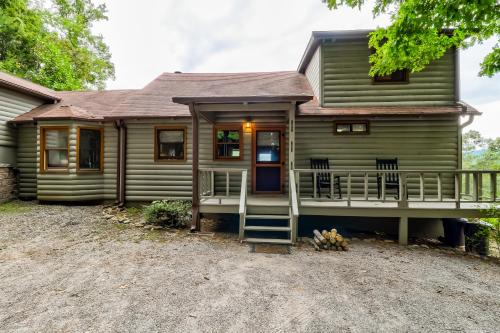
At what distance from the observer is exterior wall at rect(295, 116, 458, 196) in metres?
7.16

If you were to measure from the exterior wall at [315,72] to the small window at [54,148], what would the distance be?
28.4ft

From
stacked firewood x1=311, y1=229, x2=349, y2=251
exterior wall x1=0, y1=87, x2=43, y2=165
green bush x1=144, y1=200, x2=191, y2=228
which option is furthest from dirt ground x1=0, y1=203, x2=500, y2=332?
exterior wall x1=0, y1=87, x2=43, y2=165

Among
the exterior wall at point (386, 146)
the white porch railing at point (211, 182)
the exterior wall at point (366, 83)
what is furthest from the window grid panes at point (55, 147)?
the exterior wall at point (366, 83)

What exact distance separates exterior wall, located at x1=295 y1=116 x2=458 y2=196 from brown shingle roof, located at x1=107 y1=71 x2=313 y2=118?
1436 millimetres

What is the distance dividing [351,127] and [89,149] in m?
9.00

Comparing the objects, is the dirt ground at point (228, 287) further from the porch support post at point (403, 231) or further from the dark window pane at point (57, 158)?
the dark window pane at point (57, 158)

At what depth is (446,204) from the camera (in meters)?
5.75

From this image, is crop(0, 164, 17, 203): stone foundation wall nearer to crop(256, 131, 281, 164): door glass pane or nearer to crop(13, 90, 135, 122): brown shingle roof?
crop(13, 90, 135, 122): brown shingle roof

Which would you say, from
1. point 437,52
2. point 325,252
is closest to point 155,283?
point 325,252

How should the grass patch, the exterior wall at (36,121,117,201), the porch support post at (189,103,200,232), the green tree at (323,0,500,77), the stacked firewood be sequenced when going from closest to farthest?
the green tree at (323,0,500,77) < the stacked firewood < the porch support post at (189,103,200,232) < the grass patch < the exterior wall at (36,121,117,201)

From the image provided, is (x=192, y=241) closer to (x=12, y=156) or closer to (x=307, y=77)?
(x=307, y=77)

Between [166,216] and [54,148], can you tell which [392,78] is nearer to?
[166,216]

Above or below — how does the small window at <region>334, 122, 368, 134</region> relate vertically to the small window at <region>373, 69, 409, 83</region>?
below

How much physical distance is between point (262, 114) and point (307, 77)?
3.08 meters
